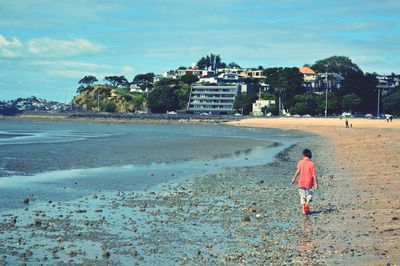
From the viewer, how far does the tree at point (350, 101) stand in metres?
127

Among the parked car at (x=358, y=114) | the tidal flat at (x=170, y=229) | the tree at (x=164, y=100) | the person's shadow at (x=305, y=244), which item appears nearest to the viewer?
the person's shadow at (x=305, y=244)

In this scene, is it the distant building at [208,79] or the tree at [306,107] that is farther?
the distant building at [208,79]

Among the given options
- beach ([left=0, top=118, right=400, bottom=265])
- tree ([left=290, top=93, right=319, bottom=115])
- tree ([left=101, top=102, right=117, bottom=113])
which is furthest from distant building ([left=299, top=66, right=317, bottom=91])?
beach ([left=0, top=118, right=400, bottom=265])

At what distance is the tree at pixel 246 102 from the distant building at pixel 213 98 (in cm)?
787

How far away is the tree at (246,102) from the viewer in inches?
5822

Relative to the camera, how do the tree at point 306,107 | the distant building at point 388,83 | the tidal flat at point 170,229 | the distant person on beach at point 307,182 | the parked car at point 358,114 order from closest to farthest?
1. the tidal flat at point 170,229
2. the distant person on beach at point 307,182
3. the tree at point 306,107
4. the parked car at point 358,114
5. the distant building at point 388,83

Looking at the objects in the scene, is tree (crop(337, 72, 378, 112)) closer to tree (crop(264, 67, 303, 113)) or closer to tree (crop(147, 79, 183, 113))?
tree (crop(264, 67, 303, 113))

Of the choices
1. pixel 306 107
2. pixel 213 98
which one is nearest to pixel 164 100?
pixel 213 98

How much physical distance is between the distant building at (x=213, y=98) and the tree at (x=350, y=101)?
38.7 m

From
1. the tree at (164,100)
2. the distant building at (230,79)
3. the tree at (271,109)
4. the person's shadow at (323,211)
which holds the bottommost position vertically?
the person's shadow at (323,211)

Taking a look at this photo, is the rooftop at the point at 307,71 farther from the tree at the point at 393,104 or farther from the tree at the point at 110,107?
the tree at the point at 110,107

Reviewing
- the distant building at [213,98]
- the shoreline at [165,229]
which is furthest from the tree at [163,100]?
the shoreline at [165,229]

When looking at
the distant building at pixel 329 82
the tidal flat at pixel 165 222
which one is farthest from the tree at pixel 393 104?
the tidal flat at pixel 165 222

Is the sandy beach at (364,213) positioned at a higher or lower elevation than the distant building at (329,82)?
lower
